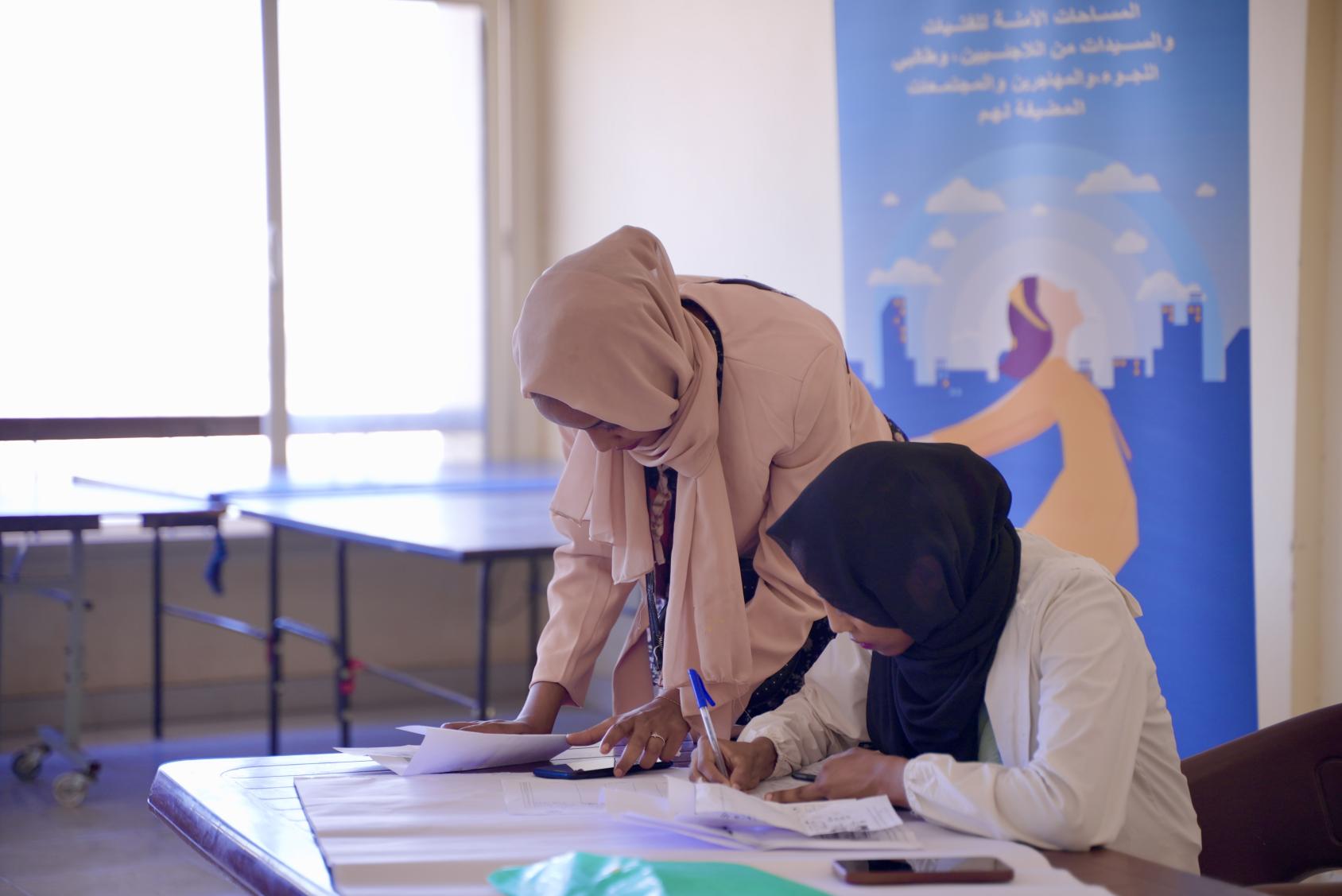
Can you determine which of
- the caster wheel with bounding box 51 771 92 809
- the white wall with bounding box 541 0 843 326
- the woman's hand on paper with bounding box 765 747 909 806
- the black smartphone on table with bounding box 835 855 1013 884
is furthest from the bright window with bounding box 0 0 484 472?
the black smartphone on table with bounding box 835 855 1013 884

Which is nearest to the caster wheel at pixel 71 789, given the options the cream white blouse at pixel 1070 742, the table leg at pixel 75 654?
the table leg at pixel 75 654

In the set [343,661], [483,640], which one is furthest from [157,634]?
[483,640]

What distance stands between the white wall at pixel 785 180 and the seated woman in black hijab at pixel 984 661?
1.44 meters

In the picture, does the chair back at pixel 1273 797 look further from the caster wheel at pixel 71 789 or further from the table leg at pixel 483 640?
the caster wheel at pixel 71 789

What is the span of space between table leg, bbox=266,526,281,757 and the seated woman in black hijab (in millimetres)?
3130

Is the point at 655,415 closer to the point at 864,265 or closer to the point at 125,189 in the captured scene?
the point at 864,265

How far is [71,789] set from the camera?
3922 millimetres

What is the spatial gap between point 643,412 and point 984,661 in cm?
51

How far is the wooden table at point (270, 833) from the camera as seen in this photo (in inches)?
47.1

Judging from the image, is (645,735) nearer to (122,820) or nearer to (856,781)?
(856,781)

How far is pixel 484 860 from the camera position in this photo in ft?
4.03

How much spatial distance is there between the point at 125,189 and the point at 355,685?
207 centimetres

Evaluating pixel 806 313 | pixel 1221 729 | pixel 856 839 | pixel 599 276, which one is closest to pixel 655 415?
pixel 599 276

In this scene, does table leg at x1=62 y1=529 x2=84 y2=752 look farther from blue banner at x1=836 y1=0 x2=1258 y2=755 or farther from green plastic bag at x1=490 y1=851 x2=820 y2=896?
green plastic bag at x1=490 y1=851 x2=820 y2=896
